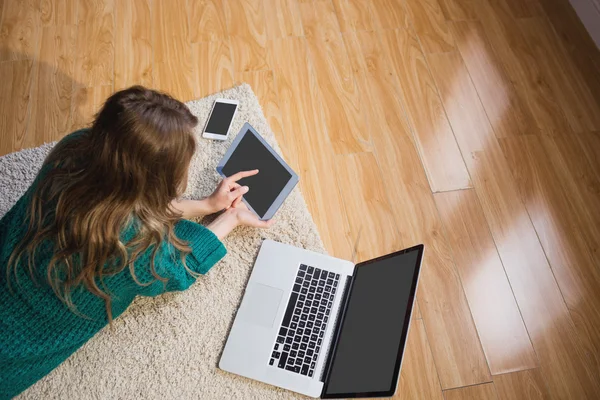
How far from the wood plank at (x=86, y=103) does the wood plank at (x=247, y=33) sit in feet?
1.63

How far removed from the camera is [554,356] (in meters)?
1.42

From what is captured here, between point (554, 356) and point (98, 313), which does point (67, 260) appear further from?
point (554, 356)

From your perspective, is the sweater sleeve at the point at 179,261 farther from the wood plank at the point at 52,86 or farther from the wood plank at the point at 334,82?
the wood plank at the point at 52,86

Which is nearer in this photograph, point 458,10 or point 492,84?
point 492,84

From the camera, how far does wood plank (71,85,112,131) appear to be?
1.67 meters

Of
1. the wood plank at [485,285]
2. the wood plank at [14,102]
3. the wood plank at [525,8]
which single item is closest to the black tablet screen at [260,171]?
the wood plank at [485,285]

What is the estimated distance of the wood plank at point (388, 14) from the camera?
1.90 m

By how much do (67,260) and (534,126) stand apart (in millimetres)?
1599

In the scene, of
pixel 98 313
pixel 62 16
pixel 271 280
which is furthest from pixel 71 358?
pixel 62 16

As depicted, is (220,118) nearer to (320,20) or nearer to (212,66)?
(212,66)

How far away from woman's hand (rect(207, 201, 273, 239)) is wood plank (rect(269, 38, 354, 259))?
8.2 inches

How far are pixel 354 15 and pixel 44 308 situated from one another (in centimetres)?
153

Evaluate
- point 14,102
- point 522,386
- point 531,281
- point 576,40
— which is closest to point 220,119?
point 14,102

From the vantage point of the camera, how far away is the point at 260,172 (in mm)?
1448
